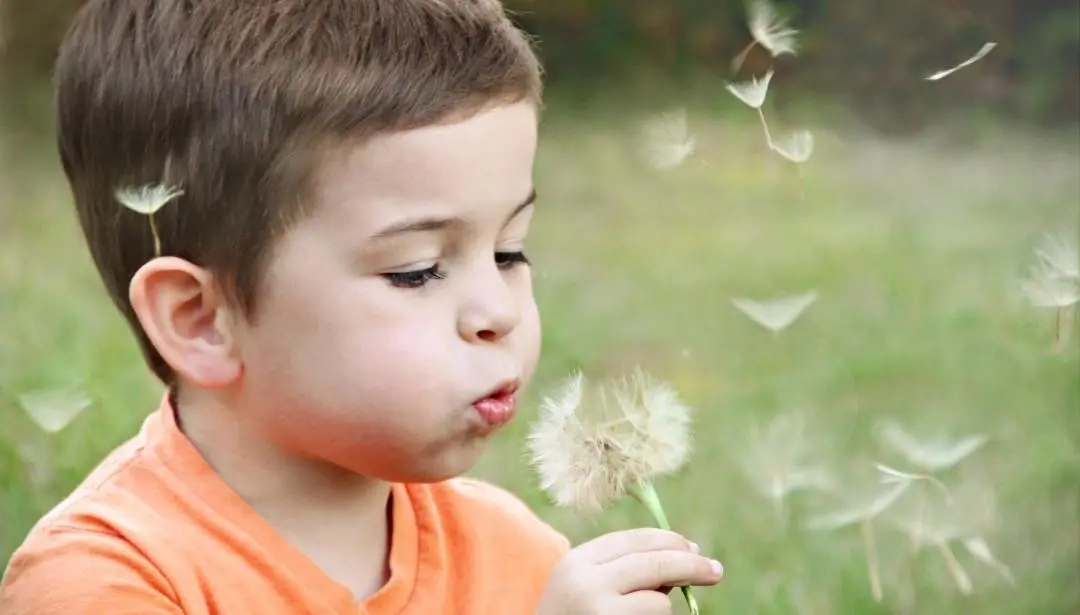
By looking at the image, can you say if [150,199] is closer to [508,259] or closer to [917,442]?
[508,259]

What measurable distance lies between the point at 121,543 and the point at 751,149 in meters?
3.11

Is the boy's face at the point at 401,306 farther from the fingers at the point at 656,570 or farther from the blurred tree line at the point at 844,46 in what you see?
the blurred tree line at the point at 844,46

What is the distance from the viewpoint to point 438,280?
1.26m

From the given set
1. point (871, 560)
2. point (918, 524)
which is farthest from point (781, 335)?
point (871, 560)

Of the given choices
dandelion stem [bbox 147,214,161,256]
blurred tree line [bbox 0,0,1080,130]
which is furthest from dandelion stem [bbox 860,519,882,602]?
blurred tree line [bbox 0,0,1080,130]

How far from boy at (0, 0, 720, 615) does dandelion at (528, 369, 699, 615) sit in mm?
43

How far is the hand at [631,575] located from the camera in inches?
48.0

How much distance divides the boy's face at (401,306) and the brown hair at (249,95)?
25 millimetres

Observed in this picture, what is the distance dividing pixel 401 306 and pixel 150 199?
0.24 meters

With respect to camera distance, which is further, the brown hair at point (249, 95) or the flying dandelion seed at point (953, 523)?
the flying dandelion seed at point (953, 523)

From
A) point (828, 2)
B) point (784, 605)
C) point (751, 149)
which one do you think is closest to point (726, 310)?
point (751, 149)

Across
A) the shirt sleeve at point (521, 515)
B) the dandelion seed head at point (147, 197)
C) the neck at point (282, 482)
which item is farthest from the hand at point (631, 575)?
the dandelion seed head at point (147, 197)

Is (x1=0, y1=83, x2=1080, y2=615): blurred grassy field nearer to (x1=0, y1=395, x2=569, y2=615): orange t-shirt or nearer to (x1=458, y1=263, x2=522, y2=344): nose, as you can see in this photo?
(x1=0, y1=395, x2=569, y2=615): orange t-shirt

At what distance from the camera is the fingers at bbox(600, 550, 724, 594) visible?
1221mm
